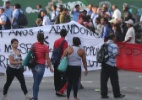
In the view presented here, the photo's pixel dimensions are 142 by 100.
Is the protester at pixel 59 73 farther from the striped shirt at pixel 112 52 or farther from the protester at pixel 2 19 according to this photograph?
the protester at pixel 2 19

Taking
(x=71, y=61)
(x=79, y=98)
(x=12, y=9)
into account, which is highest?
(x=12, y=9)

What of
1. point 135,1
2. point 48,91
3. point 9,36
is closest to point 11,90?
point 48,91

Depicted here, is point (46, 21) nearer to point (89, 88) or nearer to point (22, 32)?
point (22, 32)

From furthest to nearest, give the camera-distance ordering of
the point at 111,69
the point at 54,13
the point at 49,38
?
the point at 54,13, the point at 49,38, the point at 111,69

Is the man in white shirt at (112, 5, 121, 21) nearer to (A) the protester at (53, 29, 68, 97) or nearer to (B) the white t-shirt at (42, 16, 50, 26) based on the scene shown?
(B) the white t-shirt at (42, 16, 50, 26)

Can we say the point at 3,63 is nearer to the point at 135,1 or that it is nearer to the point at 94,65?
the point at 94,65

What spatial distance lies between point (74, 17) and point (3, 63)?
8693mm

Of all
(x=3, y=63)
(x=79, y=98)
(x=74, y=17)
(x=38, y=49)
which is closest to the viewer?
(x=38, y=49)

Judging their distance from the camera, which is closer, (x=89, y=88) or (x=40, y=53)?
(x=40, y=53)

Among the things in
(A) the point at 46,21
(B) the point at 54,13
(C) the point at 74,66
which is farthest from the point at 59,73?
(B) the point at 54,13

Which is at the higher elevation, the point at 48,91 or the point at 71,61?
the point at 71,61

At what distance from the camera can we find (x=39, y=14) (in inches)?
1016

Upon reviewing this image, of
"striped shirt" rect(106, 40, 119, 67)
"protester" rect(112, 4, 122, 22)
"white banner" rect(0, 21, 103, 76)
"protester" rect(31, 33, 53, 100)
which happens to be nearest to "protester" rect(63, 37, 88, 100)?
"protester" rect(31, 33, 53, 100)

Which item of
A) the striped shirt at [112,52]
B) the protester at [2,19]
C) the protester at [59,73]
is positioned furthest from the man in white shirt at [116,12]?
the striped shirt at [112,52]
